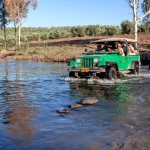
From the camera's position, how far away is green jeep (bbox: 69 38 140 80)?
1770 centimetres

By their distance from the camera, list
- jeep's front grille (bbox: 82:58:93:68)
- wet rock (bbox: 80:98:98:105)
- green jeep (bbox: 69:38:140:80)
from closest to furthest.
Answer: wet rock (bbox: 80:98:98:105), green jeep (bbox: 69:38:140:80), jeep's front grille (bbox: 82:58:93:68)

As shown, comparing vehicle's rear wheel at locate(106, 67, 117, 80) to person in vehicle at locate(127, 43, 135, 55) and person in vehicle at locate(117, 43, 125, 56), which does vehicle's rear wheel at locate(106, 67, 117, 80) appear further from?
person in vehicle at locate(127, 43, 135, 55)

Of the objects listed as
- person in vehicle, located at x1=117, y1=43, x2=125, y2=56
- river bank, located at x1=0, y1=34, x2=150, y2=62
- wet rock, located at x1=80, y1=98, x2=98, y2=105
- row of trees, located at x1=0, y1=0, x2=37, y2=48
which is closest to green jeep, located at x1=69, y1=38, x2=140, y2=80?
person in vehicle, located at x1=117, y1=43, x2=125, y2=56

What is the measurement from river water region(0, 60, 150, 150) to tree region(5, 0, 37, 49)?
39.5 metres

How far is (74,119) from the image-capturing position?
937 cm

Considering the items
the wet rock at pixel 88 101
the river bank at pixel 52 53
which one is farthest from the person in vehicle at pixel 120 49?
the river bank at pixel 52 53

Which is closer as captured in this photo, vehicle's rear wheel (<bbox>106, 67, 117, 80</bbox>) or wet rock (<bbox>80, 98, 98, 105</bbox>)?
wet rock (<bbox>80, 98, 98, 105</bbox>)

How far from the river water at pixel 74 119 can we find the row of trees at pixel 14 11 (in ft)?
130

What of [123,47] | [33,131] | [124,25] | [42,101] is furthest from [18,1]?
[33,131]

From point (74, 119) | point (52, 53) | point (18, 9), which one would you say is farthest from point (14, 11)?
point (74, 119)

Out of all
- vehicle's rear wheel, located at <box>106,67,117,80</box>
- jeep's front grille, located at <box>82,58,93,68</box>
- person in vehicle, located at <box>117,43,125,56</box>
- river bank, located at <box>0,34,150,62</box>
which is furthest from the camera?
river bank, located at <box>0,34,150,62</box>

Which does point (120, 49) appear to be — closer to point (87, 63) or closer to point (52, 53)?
point (87, 63)

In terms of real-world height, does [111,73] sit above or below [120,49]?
below

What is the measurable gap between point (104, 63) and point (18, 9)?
39.2 metres
